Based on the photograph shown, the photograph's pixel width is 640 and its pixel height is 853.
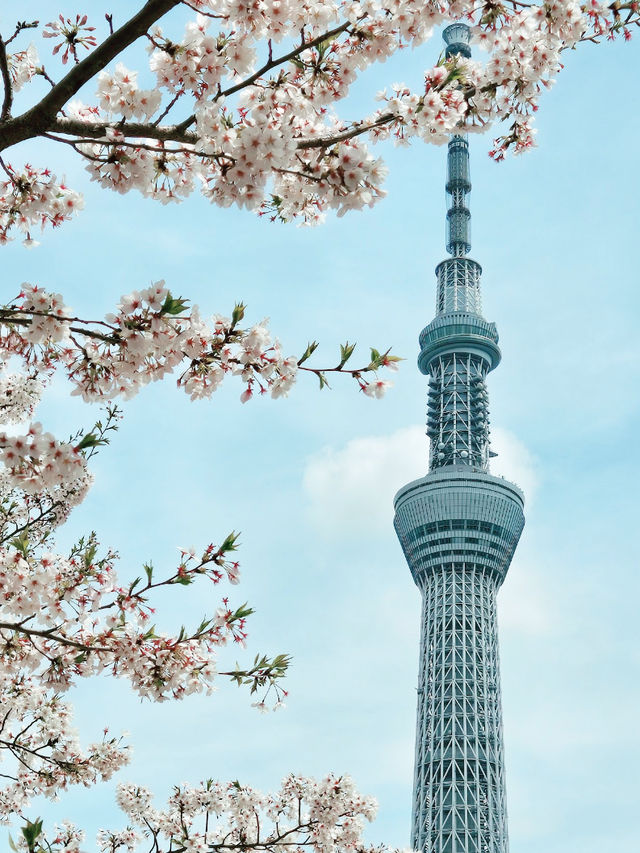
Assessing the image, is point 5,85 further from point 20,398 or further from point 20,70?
point 20,398

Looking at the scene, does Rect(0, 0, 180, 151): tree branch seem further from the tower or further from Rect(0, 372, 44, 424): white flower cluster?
the tower

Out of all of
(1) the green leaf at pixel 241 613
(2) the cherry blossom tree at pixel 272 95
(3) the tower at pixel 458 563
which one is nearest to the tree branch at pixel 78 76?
(2) the cherry blossom tree at pixel 272 95

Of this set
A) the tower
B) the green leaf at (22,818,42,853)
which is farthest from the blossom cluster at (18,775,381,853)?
the tower

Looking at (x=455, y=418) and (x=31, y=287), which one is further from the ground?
(x=455, y=418)

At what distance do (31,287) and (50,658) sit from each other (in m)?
3.50

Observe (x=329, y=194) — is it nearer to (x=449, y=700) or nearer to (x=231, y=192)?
(x=231, y=192)

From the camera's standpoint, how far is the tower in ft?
322

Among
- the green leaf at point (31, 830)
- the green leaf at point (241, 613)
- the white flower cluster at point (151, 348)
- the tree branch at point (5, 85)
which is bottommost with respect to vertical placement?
the green leaf at point (31, 830)

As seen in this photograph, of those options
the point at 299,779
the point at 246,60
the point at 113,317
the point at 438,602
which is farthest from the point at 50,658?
the point at 438,602

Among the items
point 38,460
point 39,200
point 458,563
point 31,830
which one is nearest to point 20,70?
point 39,200

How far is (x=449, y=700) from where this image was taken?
105 metres

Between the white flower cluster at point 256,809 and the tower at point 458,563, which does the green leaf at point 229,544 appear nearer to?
the white flower cluster at point 256,809

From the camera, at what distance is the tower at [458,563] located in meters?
98.1

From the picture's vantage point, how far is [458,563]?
112312mm
